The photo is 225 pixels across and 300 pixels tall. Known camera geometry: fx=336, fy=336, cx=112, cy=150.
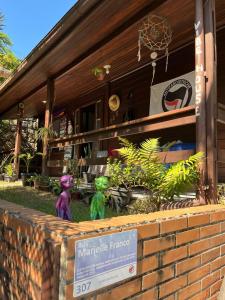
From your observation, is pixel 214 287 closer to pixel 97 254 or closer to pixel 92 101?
pixel 97 254

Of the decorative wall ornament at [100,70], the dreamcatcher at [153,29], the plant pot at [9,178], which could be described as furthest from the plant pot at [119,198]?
the plant pot at [9,178]

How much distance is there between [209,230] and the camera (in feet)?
10.1

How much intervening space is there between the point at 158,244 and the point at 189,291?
632 millimetres

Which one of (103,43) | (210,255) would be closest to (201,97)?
(210,255)

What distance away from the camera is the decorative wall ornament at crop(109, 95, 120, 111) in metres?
10.2

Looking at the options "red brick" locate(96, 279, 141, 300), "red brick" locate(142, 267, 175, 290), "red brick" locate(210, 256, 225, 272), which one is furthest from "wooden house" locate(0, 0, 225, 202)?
"red brick" locate(96, 279, 141, 300)

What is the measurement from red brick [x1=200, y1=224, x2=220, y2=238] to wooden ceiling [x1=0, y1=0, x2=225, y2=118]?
3.99 m

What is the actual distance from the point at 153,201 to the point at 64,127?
11.7 meters

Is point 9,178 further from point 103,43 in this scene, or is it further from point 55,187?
point 103,43

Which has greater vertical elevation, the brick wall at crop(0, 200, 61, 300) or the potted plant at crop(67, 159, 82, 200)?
the potted plant at crop(67, 159, 82, 200)

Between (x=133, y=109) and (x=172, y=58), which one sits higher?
(x=172, y=58)

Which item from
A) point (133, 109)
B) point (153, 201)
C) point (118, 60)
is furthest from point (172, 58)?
point (153, 201)

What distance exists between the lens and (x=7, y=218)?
2.57m

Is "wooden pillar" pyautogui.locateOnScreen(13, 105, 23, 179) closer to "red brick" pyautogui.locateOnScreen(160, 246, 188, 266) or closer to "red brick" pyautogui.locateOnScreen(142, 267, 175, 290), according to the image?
"red brick" pyautogui.locateOnScreen(160, 246, 188, 266)
